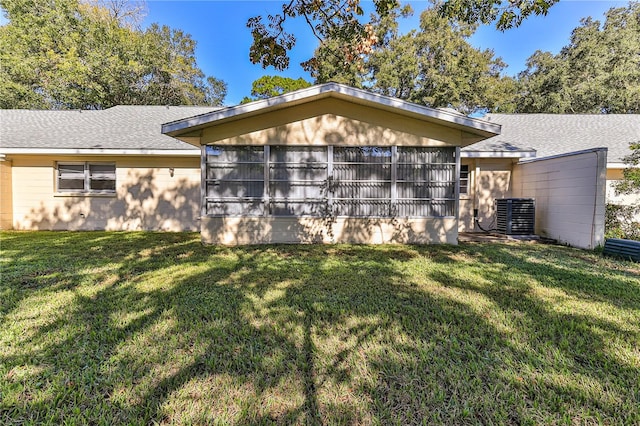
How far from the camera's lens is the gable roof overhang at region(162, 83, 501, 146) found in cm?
651

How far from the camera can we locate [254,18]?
6027 millimetres

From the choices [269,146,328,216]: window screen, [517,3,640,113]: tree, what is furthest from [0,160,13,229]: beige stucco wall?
[517,3,640,113]: tree

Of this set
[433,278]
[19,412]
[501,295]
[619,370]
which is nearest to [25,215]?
[19,412]

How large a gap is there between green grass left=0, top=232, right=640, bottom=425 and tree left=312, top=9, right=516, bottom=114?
19.4 metres

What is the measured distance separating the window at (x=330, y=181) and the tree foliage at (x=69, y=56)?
16.2 meters

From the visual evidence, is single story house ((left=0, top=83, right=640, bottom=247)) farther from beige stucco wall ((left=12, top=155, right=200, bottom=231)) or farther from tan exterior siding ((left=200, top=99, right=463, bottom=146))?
beige stucco wall ((left=12, top=155, right=200, bottom=231))

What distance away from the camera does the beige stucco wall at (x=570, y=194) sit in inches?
249

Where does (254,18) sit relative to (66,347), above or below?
above

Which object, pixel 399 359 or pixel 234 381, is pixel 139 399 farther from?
pixel 399 359

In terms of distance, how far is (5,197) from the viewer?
9.14 meters

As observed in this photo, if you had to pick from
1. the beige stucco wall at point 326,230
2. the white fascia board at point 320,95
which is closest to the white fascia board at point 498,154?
the white fascia board at point 320,95

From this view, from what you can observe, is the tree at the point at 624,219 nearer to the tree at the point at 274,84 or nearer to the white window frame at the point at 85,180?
the white window frame at the point at 85,180

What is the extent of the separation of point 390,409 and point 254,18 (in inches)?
283

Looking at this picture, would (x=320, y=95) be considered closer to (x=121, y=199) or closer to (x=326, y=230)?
(x=326, y=230)
